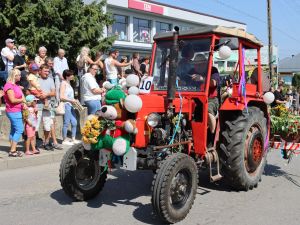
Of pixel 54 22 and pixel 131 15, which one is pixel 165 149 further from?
pixel 131 15

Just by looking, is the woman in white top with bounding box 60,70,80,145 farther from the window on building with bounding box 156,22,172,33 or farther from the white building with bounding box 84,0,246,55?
the window on building with bounding box 156,22,172,33

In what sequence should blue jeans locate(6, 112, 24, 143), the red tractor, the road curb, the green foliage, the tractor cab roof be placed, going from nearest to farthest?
the red tractor → the tractor cab roof → the green foliage → the road curb → blue jeans locate(6, 112, 24, 143)

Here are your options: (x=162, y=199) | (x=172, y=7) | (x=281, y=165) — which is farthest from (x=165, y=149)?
(x=172, y=7)

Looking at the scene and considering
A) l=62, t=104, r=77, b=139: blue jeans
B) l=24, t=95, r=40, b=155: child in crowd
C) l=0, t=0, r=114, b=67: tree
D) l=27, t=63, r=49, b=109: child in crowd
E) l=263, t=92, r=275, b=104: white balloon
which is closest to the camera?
l=263, t=92, r=275, b=104: white balloon

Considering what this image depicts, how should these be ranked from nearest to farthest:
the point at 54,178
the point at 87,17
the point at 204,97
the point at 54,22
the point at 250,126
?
the point at 204,97
the point at 250,126
the point at 54,178
the point at 54,22
the point at 87,17

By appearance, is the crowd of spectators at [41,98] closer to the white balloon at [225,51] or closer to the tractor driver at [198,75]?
the tractor driver at [198,75]

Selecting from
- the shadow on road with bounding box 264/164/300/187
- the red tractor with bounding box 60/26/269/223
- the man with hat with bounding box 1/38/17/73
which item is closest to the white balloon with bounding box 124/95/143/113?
the red tractor with bounding box 60/26/269/223

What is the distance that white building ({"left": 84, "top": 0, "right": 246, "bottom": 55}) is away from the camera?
28969mm

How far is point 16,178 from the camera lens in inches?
277

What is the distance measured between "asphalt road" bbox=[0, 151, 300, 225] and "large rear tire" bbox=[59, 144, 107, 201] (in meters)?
0.15

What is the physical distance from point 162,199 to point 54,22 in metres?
12.4

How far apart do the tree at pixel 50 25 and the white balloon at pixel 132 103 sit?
1082cm

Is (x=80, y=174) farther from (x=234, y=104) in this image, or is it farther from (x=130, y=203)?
(x=234, y=104)

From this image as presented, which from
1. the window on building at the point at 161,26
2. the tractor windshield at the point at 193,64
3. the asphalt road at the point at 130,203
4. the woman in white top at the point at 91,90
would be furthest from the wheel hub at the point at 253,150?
the window on building at the point at 161,26
